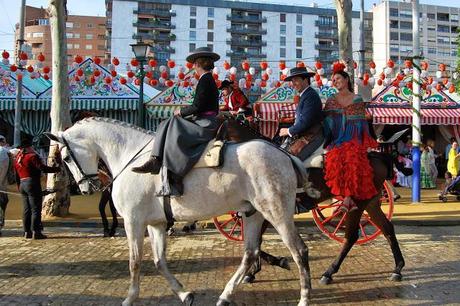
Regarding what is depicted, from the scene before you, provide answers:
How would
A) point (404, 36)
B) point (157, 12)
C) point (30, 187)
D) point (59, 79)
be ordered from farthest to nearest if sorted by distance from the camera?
1. point (404, 36)
2. point (157, 12)
3. point (59, 79)
4. point (30, 187)

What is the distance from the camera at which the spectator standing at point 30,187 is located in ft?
31.4

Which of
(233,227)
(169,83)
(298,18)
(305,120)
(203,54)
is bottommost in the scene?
(233,227)

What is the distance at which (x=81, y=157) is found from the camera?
218 inches

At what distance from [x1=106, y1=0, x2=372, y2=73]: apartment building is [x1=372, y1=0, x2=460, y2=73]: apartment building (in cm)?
491

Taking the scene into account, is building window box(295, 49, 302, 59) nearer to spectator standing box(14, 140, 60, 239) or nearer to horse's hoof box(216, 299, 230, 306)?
spectator standing box(14, 140, 60, 239)

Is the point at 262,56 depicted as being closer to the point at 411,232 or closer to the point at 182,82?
the point at 182,82

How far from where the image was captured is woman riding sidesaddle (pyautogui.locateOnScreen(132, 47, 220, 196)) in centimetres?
490

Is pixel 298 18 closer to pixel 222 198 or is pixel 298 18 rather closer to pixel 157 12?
pixel 157 12

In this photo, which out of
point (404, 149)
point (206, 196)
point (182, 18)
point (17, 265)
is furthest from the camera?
point (182, 18)

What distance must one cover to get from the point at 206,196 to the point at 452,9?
4786 inches

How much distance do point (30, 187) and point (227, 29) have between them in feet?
293

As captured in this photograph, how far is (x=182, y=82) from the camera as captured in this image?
58.6 feet

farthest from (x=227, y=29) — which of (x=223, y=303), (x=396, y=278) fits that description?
(x=223, y=303)

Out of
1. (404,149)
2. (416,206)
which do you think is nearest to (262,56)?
(404,149)
